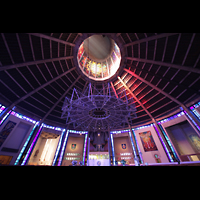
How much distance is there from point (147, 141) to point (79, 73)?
27.3 metres

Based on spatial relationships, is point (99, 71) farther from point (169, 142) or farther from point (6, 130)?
point (169, 142)

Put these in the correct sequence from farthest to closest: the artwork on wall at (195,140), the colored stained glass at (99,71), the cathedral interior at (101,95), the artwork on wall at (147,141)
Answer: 1. the colored stained glass at (99,71)
2. the artwork on wall at (147,141)
3. the artwork on wall at (195,140)
4. the cathedral interior at (101,95)

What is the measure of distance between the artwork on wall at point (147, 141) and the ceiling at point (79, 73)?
5671 millimetres

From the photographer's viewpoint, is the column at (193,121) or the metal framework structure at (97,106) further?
the column at (193,121)

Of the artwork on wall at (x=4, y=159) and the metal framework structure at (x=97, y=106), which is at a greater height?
the metal framework structure at (x=97, y=106)

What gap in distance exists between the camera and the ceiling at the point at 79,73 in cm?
1688

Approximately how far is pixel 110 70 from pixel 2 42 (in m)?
22.8

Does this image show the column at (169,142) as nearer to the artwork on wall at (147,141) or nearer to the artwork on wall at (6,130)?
the artwork on wall at (147,141)

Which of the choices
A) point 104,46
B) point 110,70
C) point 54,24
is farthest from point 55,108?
point 54,24

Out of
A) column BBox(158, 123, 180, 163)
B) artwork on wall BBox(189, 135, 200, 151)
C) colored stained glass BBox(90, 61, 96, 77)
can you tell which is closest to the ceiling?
colored stained glass BBox(90, 61, 96, 77)

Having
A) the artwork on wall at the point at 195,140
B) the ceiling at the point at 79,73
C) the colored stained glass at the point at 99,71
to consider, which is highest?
the colored stained glass at the point at 99,71

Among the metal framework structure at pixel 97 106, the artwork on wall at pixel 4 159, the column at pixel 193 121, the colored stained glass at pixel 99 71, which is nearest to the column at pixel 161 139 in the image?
the column at pixel 193 121
